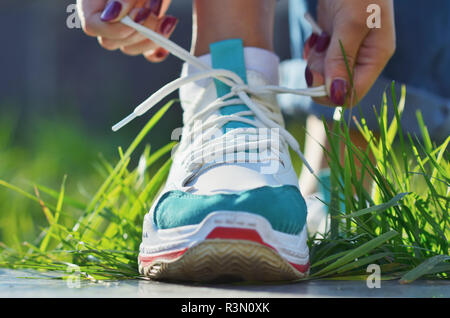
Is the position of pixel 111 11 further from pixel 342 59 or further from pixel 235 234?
pixel 235 234

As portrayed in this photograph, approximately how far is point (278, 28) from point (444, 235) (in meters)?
3.42

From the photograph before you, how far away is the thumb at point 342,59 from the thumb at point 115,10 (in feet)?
1.18

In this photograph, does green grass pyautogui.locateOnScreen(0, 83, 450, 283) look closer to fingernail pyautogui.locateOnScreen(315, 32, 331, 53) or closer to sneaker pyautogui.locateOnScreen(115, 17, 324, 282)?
sneaker pyautogui.locateOnScreen(115, 17, 324, 282)

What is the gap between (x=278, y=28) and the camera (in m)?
4.10

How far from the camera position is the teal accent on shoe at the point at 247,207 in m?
0.75

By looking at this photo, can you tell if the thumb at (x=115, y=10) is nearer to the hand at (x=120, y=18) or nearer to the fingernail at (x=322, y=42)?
the hand at (x=120, y=18)

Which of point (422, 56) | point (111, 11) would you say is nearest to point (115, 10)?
point (111, 11)

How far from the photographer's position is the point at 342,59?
0.99 m

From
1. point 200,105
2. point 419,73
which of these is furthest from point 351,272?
point 419,73

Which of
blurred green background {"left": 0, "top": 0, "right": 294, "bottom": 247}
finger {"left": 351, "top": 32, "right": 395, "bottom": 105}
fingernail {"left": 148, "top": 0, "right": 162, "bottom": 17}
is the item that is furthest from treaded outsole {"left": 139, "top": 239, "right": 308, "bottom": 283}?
blurred green background {"left": 0, "top": 0, "right": 294, "bottom": 247}

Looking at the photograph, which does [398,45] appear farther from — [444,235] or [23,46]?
[23,46]

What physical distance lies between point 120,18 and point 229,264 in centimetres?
53

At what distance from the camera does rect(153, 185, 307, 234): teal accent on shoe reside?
747mm

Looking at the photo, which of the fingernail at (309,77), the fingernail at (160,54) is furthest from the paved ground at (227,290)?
the fingernail at (160,54)
